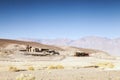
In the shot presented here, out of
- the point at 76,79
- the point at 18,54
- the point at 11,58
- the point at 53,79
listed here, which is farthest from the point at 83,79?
the point at 18,54

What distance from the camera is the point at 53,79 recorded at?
61.2 feet

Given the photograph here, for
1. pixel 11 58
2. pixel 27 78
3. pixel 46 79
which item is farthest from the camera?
pixel 11 58

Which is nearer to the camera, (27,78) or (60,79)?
(27,78)

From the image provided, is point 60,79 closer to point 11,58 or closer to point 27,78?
point 27,78

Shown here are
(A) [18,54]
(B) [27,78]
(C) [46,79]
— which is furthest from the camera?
(A) [18,54]

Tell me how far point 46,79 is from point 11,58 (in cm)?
3102

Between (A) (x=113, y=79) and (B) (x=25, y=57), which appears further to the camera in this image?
(B) (x=25, y=57)

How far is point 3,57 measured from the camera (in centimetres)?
4869

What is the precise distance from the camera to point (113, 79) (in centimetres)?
1878

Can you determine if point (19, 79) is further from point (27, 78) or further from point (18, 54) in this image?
point (18, 54)

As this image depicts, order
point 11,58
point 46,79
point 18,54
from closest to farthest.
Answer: point 46,79, point 11,58, point 18,54

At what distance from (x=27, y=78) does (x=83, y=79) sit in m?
4.55

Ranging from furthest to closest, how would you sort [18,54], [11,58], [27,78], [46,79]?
1. [18,54]
2. [11,58]
3. [46,79]
4. [27,78]

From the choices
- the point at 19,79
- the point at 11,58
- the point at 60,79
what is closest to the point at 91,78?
the point at 60,79
